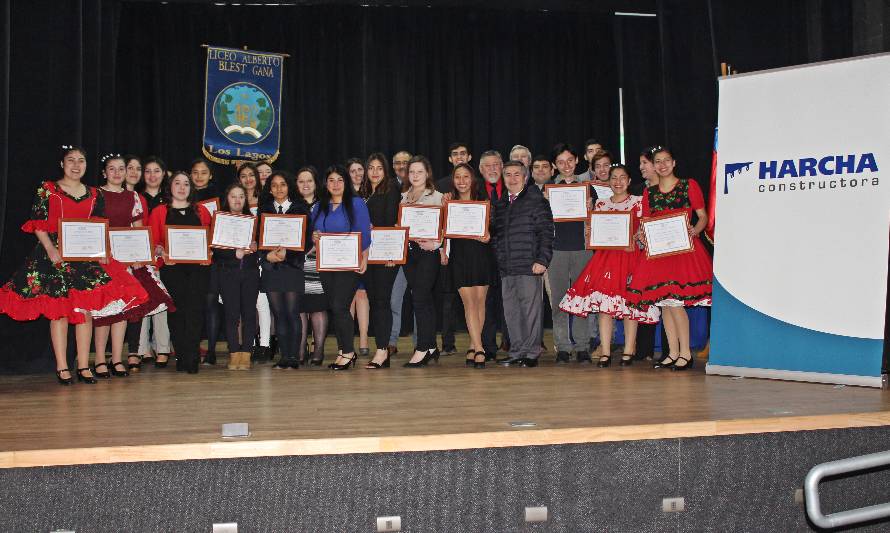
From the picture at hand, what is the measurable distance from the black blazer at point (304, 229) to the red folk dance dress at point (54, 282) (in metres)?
1.13

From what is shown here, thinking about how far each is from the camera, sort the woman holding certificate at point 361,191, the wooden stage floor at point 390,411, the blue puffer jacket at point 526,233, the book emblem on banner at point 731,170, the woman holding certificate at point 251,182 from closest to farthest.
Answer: the wooden stage floor at point 390,411 < the book emblem on banner at point 731,170 < the blue puffer jacket at point 526,233 < the woman holding certificate at point 251,182 < the woman holding certificate at point 361,191

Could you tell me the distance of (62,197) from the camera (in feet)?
18.7

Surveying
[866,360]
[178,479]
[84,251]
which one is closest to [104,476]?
[178,479]

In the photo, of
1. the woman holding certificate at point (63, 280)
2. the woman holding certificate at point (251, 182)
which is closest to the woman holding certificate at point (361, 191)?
the woman holding certificate at point (251, 182)

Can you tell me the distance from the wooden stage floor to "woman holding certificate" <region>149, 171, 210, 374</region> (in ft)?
1.14

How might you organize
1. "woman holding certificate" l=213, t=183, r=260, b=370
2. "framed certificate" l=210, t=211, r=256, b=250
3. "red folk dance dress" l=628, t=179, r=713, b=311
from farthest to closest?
"woman holding certificate" l=213, t=183, r=260, b=370, "framed certificate" l=210, t=211, r=256, b=250, "red folk dance dress" l=628, t=179, r=713, b=311

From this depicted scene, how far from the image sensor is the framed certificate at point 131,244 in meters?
6.03

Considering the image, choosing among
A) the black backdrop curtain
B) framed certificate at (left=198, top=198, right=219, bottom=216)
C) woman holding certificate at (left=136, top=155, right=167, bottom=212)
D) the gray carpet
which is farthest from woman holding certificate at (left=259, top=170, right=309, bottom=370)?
the black backdrop curtain

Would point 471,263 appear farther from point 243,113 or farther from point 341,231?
point 243,113

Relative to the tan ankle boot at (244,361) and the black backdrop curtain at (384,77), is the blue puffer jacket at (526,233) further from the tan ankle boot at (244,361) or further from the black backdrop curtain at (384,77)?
the black backdrop curtain at (384,77)

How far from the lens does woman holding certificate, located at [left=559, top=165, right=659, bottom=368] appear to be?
6.29 metres

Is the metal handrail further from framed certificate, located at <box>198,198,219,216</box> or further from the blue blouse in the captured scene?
framed certificate, located at <box>198,198,219,216</box>

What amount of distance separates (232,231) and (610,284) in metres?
2.67

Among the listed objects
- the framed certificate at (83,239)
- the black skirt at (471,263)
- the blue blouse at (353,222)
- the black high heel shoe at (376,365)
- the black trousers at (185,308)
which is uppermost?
the blue blouse at (353,222)
